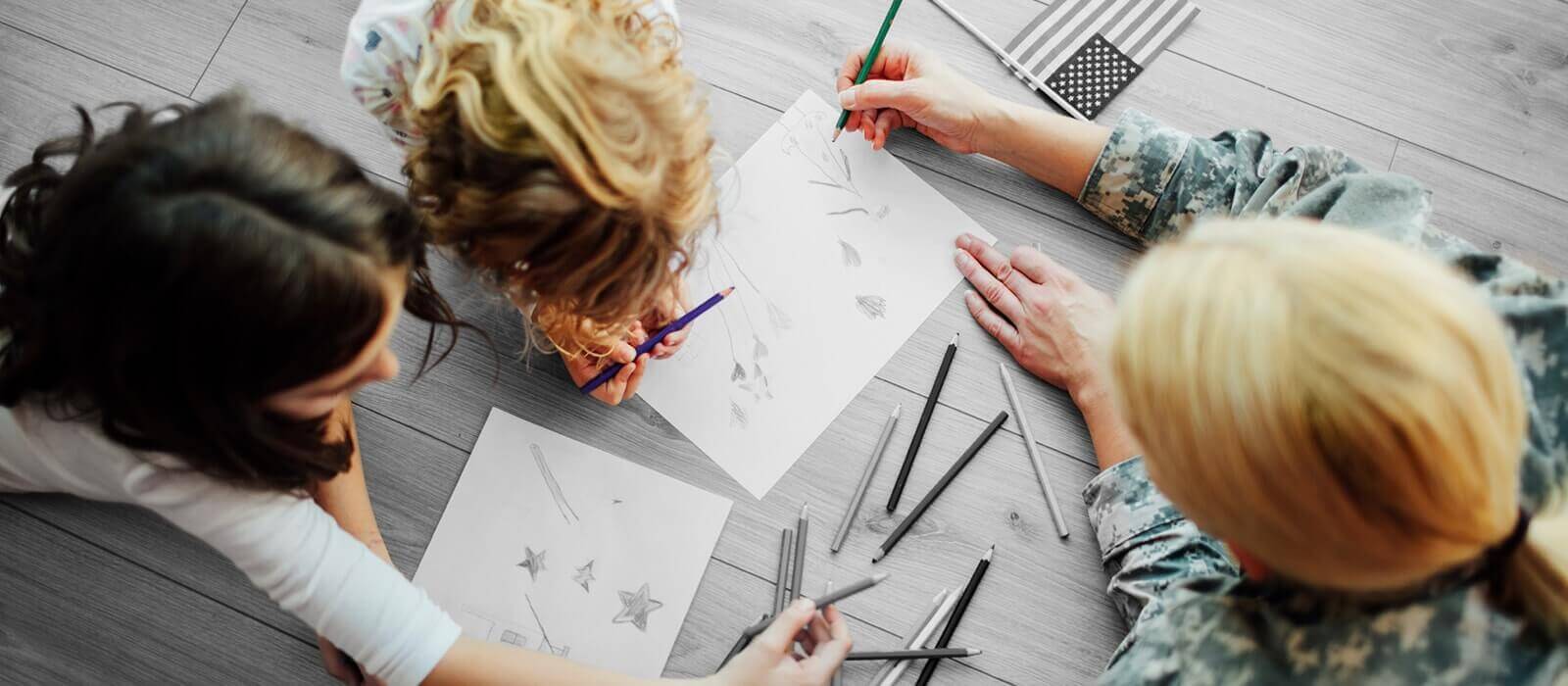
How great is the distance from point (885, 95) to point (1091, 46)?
0.24 metres

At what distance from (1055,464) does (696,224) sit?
0.40m

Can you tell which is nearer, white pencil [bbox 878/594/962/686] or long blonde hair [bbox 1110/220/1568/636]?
long blonde hair [bbox 1110/220/1568/636]

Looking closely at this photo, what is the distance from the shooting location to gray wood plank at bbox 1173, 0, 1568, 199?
0.94 m

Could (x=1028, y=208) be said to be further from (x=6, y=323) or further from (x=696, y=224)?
(x=6, y=323)

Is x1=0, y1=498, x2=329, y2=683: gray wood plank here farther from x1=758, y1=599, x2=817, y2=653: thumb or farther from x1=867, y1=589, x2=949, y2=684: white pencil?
x1=867, y1=589, x2=949, y2=684: white pencil

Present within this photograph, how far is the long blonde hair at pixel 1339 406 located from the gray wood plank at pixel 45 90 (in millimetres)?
917

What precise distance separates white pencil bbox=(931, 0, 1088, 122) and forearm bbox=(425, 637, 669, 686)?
2.11 ft

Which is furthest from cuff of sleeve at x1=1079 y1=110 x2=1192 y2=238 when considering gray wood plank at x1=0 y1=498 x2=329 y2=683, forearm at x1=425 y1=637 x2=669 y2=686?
gray wood plank at x1=0 y1=498 x2=329 y2=683

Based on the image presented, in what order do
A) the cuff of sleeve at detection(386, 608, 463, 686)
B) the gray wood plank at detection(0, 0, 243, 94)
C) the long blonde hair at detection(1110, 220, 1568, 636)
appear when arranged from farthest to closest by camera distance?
the gray wood plank at detection(0, 0, 243, 94) < the cuff of sleeve at detection(386, 608, 463, 686) < the long blonde hair at detection(1110, 220, 1568, 636)

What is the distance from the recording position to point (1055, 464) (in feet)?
2.78

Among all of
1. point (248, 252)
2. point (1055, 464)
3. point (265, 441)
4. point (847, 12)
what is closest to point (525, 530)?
point (265, 441)

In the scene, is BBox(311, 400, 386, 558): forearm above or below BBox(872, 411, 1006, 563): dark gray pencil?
below

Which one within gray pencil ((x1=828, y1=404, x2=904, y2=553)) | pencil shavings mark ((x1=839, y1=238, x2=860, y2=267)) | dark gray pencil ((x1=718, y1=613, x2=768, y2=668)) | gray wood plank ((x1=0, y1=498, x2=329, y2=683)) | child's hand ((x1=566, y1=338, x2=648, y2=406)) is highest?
pencil shavings mark ((x1=839, y1=238, x2=860, y2=267))

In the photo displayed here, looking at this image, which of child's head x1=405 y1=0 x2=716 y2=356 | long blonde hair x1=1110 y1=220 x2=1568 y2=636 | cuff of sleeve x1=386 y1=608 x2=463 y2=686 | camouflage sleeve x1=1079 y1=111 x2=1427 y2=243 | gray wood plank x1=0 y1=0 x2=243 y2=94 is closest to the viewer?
long blonde hair x1=1110 y1=220 x2=1568 y2=636
